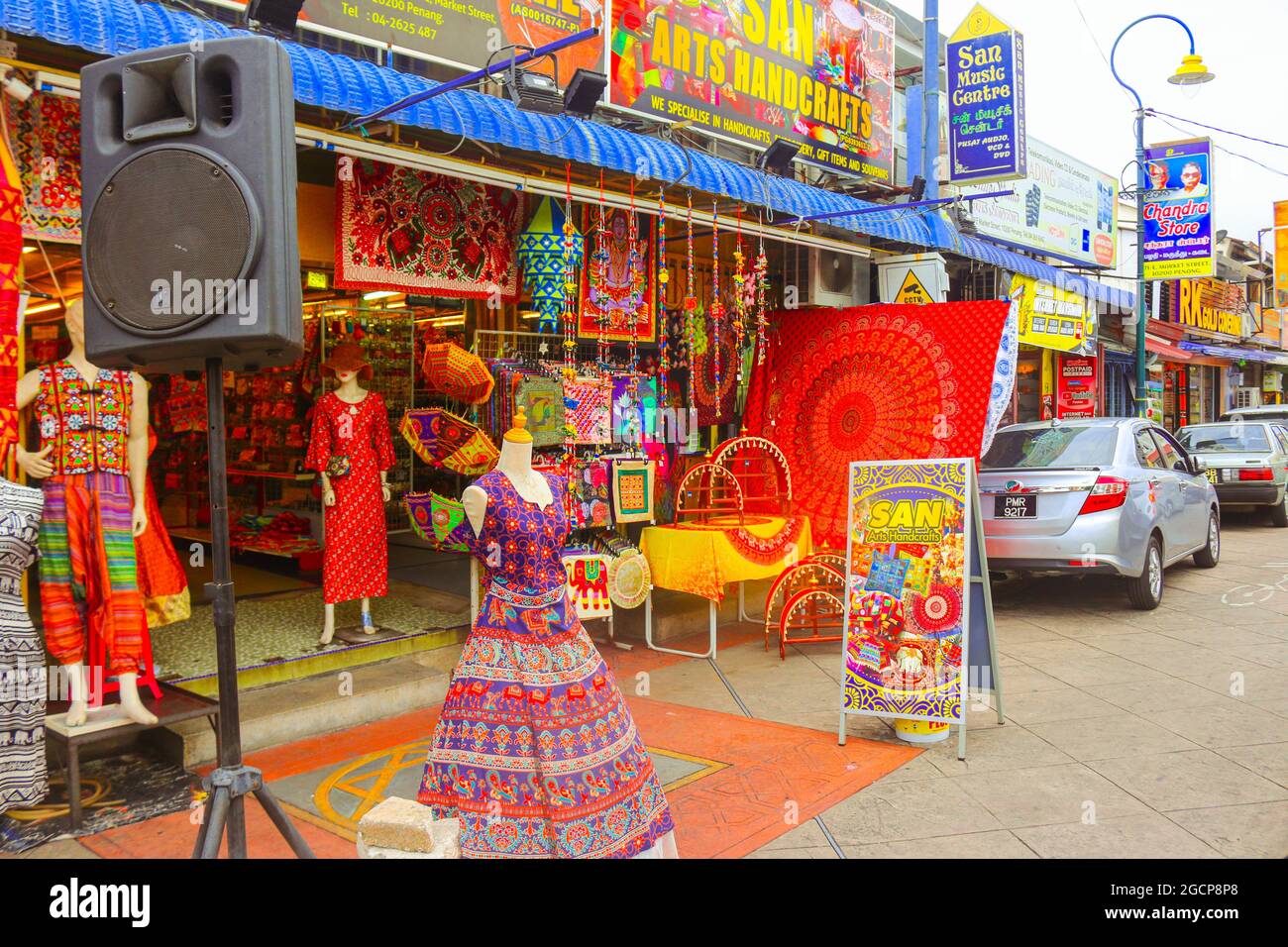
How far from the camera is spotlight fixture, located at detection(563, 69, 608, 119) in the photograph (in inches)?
234

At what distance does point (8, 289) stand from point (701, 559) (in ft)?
14.0

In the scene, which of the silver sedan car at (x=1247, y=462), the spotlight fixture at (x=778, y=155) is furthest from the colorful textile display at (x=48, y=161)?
the silver sedan car at (x=1247, y=462)

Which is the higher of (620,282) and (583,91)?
(583,91)

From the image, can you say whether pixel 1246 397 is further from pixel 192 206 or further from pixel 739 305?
pixel 192 206

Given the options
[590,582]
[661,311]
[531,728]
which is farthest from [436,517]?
[661,311]

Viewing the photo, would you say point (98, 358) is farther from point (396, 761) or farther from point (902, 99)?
point (902, 99)

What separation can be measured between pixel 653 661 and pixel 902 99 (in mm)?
7937

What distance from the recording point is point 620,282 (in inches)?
276

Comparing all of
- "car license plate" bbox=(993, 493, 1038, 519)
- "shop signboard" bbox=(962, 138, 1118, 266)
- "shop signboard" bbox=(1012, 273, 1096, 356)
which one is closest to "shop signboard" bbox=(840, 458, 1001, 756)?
"car license plate" bbox=(993, 493, 1038, 519)

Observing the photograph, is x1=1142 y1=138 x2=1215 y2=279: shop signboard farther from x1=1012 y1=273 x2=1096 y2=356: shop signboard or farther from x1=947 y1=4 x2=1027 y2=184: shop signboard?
x1=947 y1=4 x2=1027 y2=184: shop signboard

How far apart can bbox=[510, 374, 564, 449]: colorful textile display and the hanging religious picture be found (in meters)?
0.52

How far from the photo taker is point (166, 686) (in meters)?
4.88

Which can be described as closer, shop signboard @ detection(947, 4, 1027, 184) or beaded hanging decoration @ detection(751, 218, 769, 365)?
beaded hanging decoration @ detection(751, 218, 769, 365)

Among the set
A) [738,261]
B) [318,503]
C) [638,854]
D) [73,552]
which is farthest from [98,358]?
[318,503]
